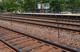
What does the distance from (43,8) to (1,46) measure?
4279 centimetres

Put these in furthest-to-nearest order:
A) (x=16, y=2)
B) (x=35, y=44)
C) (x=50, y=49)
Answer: (x=16, y=2)
(x=35, y=44)
(x=50, y=49)

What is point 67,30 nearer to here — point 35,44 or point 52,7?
point 35,44

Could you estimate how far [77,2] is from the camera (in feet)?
161

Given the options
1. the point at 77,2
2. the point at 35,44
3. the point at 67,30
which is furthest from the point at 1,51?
the point at 77,2

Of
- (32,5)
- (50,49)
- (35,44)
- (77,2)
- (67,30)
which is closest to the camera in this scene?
(50,49)

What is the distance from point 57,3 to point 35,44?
43.7m

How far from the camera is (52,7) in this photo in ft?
172

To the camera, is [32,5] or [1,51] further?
[32,5]

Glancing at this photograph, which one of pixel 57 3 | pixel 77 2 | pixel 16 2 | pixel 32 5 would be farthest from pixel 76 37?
pixel 16 2

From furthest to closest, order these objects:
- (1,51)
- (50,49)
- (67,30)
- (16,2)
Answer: (16,2) < (67,30) < (1,51) < (50,49)

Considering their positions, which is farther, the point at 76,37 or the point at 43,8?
the point at 43,8

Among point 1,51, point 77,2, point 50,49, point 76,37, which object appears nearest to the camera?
point 50,49

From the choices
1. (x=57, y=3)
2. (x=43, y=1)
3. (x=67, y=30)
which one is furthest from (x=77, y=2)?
(x=67, y=30)

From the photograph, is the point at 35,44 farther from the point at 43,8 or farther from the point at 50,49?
the point at 43,8
